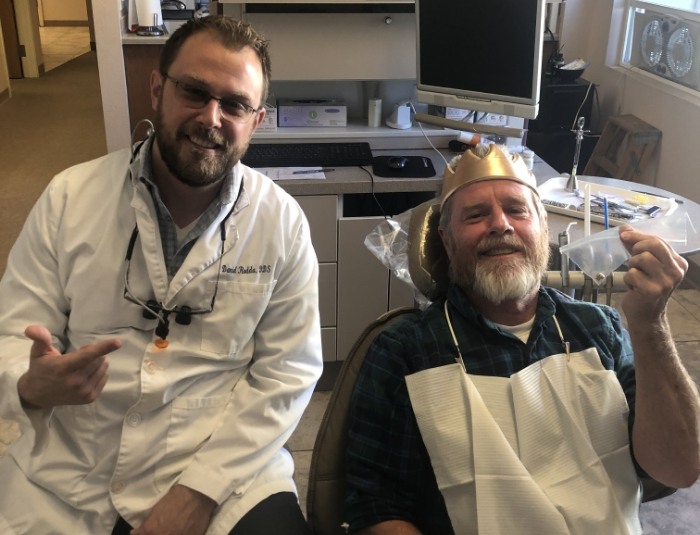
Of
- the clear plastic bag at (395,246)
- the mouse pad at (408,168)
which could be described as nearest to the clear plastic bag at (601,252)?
the clear plastic bag at (395,246)


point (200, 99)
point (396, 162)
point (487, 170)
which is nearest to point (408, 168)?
point (396, 162)

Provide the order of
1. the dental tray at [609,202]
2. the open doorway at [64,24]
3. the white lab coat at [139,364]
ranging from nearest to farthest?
the white lab coat at [139,364] → the dental tray at [609,202] → the open doorway at [64,24]

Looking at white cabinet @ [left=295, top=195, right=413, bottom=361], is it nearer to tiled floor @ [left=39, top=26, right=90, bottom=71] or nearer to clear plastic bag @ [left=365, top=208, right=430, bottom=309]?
clear plastic bag @ [left=365, top=208, right=430, bottom=309]

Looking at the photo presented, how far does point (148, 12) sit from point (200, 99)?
1639 mm

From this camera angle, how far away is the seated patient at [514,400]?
1303 millimetres

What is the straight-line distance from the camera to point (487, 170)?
155 cm

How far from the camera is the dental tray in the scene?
7.25 ft

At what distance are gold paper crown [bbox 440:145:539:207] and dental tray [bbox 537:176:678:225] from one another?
0.68 m

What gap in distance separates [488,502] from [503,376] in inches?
9.4

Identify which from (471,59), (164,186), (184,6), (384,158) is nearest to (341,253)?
(384,158)

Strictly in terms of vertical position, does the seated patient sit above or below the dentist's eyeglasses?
below

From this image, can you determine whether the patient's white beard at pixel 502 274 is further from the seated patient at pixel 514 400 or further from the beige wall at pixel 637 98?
the beige wall at pixel 637 98

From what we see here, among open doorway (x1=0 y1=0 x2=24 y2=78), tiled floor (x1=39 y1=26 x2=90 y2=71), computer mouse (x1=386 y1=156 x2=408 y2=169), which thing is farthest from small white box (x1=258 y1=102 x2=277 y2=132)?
tiled floor (x1=39 y1=26 x2=90 y2=71)

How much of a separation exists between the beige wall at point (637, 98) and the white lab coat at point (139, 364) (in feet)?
8.69
